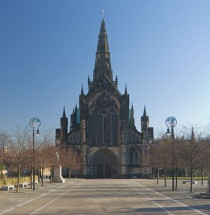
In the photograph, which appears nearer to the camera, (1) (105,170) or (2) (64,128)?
(1) (105,170)

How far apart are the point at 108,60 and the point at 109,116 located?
61.3 feet

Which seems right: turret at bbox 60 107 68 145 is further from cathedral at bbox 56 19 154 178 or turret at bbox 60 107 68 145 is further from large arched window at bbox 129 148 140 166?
large arched window at bbox 129 148 140 166

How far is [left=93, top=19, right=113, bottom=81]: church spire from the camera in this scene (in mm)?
105188

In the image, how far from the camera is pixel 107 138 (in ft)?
313

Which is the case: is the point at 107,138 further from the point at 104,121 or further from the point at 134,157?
the point at 134,157

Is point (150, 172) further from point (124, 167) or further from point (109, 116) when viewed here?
point (109, 116)

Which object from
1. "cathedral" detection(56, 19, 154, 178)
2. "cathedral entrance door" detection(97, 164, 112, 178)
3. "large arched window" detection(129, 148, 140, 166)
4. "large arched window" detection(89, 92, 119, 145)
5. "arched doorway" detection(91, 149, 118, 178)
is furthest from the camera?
Result: "cathedral entrance door" detection(97, 164, 112, 178)

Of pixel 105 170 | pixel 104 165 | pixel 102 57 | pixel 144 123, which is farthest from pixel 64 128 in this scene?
pixel 102 57

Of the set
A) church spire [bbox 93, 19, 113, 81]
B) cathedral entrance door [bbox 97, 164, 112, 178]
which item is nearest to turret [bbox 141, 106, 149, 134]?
cathedral entrance door [bbox 97, 164, 112, 178]

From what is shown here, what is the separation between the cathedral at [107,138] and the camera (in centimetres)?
9425

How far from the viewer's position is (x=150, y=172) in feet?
309

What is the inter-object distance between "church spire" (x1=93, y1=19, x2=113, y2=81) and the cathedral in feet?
27.4

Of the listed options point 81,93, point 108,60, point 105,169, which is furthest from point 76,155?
point 108,60

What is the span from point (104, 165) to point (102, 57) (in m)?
27.2
